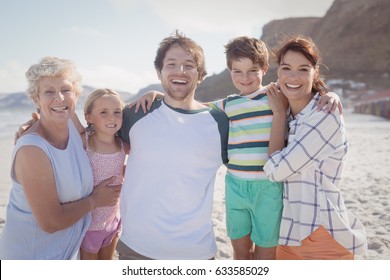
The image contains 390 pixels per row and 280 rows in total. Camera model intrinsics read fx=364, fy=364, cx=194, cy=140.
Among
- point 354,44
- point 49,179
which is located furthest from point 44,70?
point 354,44

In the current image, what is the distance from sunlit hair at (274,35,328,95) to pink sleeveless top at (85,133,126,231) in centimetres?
145

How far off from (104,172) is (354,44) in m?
52.5

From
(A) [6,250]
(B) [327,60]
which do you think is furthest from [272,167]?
(B) [327,60]

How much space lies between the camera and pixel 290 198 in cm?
249

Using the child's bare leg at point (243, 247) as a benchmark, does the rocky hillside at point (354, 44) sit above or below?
above

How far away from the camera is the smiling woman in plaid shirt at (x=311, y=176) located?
2.30 m

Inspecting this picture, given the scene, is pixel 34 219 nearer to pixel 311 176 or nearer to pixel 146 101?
pixel 146 101

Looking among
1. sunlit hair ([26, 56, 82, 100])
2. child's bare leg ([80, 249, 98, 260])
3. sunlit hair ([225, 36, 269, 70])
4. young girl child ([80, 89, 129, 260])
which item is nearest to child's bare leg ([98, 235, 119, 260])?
young girl child ([80, 89, 129, 260])

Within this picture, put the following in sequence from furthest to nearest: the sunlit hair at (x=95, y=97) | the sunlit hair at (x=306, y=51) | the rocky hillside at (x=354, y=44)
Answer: the rocky hillside at (x=354, y=44) < the sunlit hair at (x=95, y=97) < the sunlit hair at (x=306, y=51)

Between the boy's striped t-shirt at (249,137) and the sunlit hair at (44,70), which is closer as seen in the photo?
the sunlit hair at (44,70)

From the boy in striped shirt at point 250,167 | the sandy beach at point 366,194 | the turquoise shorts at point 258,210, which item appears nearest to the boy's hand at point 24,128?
the boy in striped shirt at point 250,167

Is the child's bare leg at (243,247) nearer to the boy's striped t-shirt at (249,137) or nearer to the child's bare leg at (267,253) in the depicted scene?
the child's bare leg at (267,253)

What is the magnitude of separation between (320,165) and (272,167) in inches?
12.1
